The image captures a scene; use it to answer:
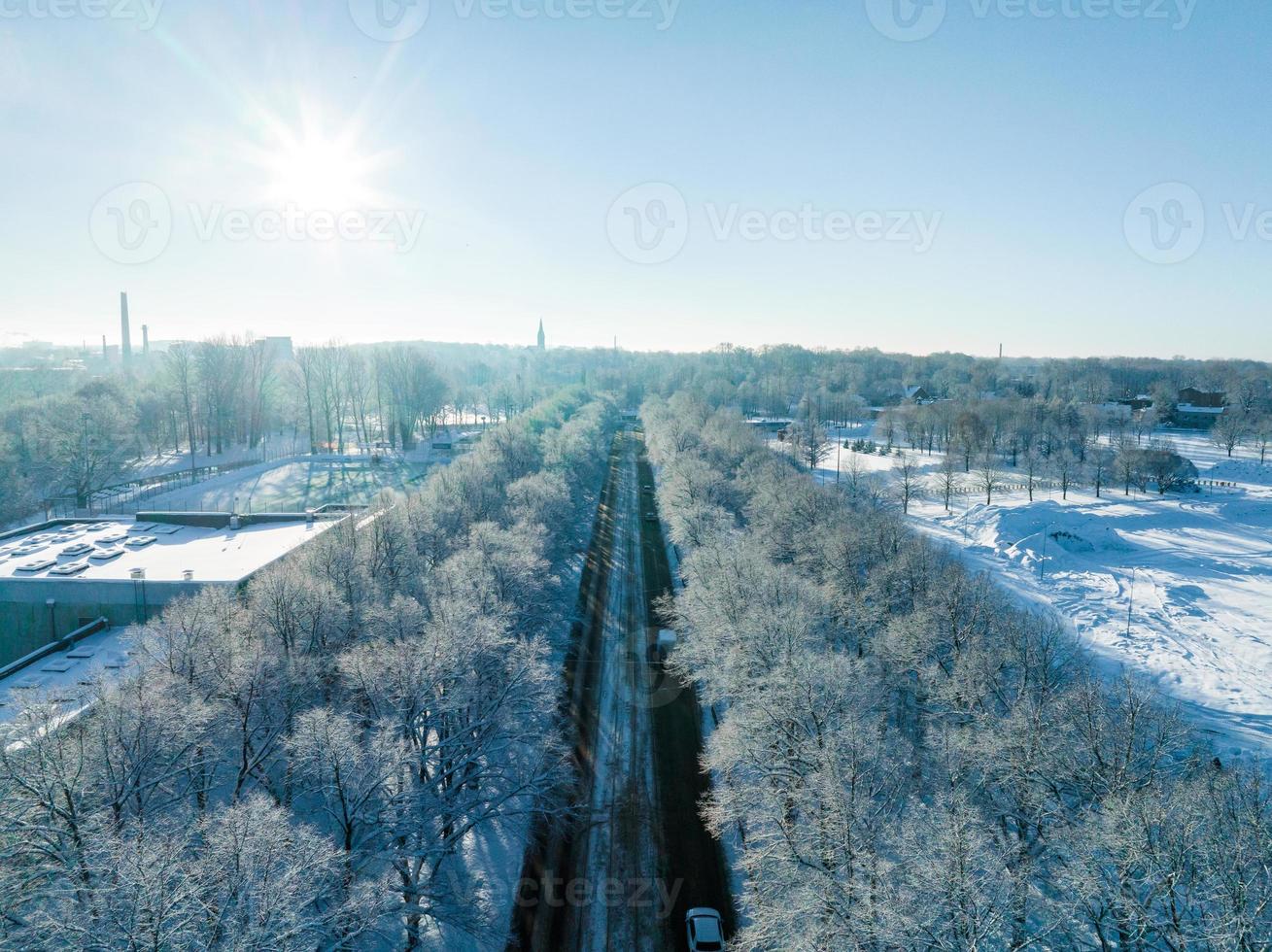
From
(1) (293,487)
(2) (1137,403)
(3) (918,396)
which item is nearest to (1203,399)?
(2) (1137,403)

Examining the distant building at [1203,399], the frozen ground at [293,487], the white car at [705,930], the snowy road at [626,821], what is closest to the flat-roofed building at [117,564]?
the frozen ground at [293,487]

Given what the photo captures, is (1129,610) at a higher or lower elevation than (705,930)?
higher

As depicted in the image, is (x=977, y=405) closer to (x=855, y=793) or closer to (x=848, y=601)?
(x=848, y=601)

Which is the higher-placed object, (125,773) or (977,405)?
(977,405)

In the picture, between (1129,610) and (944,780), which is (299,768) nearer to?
(944,780)

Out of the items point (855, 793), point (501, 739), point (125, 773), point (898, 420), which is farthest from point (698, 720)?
point (898, 420)

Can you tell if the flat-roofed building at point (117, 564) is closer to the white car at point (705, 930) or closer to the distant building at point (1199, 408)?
the white car at point (705, 930)
